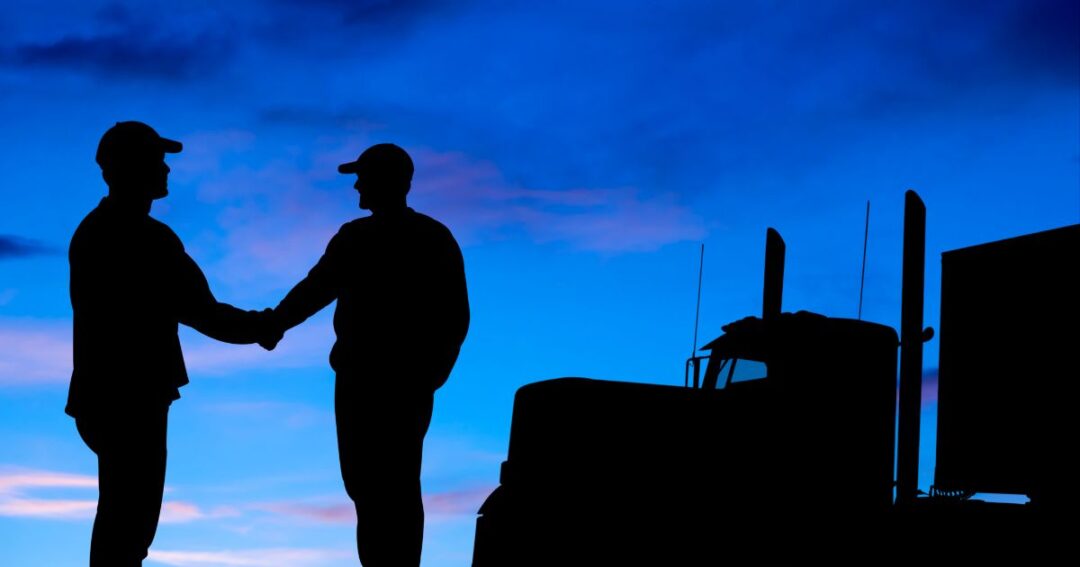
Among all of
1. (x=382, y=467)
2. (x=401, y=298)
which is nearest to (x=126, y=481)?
(x=382, y=467)

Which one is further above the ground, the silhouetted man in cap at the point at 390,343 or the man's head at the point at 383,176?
the man's head at the point at 383,176

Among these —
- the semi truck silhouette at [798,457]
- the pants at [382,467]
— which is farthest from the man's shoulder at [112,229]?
the semi truck silhouette at [798,457]

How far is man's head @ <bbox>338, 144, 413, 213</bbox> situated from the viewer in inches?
313

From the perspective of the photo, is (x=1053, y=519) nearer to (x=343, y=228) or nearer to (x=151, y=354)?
(x=343, y=228)

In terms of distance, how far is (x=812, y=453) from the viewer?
31.3ft

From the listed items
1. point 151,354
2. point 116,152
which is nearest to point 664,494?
point 151,354

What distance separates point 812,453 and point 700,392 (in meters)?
0.98

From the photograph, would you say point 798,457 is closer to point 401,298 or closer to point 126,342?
point 401,298

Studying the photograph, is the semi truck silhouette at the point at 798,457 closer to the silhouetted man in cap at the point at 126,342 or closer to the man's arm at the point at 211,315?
the man's arm at the point at 211,315

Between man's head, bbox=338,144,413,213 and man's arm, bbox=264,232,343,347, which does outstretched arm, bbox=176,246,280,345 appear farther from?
man's head, bbox=338,144,413,213

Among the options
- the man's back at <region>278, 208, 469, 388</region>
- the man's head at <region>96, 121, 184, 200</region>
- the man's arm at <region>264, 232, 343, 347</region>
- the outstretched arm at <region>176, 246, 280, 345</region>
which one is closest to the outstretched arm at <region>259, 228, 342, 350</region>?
the man's arm at <region>264, 232, 343, 347</region>

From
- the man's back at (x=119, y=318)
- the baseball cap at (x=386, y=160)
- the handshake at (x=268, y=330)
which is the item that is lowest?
the man's back at (x=119, y=318)

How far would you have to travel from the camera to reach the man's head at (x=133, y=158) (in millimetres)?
7652

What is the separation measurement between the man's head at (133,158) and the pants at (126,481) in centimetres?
142
